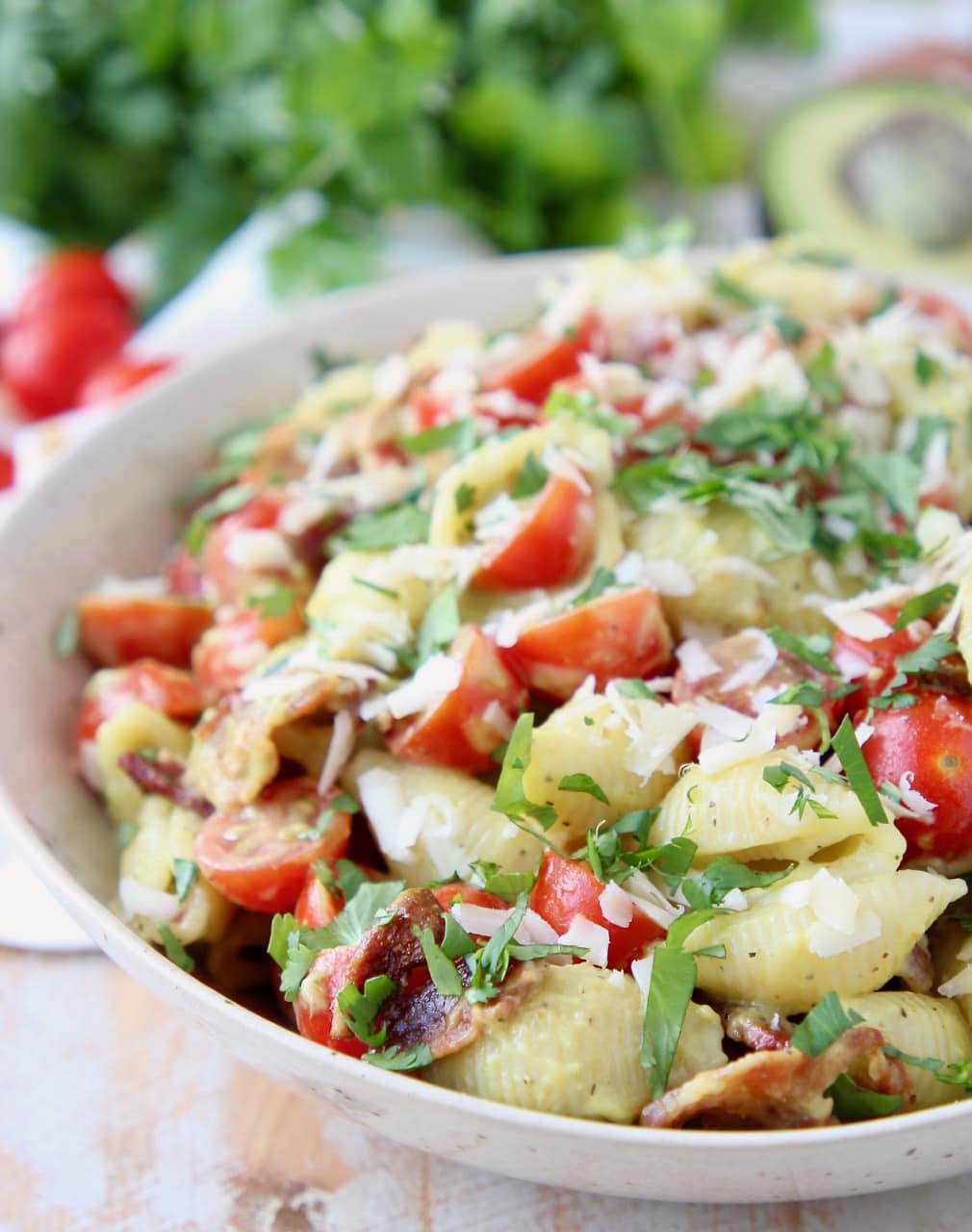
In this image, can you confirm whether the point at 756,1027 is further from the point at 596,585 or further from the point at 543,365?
the point at 543,365

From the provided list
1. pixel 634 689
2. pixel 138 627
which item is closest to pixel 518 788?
pixel 634 689

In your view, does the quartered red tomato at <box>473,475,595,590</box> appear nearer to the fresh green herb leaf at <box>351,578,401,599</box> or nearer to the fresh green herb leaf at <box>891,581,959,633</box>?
the fresh green herb leaf at <box>351,578,401,599</box>

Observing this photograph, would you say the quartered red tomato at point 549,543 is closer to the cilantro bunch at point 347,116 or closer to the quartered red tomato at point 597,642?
the quartered red tomato at point 597,642

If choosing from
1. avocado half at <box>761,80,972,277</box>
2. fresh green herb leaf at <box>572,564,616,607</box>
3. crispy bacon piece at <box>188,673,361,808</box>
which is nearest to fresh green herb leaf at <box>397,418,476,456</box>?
fresh green herb leaf at <box>572,564,616,607</box>

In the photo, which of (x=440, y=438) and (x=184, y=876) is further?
(x=440, y=438)

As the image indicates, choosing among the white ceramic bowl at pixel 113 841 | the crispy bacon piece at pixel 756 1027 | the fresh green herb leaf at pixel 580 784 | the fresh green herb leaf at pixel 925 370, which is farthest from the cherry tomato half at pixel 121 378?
the crispy bacon piece at pixel 756 1027

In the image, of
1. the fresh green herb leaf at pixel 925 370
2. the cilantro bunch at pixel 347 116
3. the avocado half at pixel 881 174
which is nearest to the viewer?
the fresh green herb leaf at pixel 925 370
